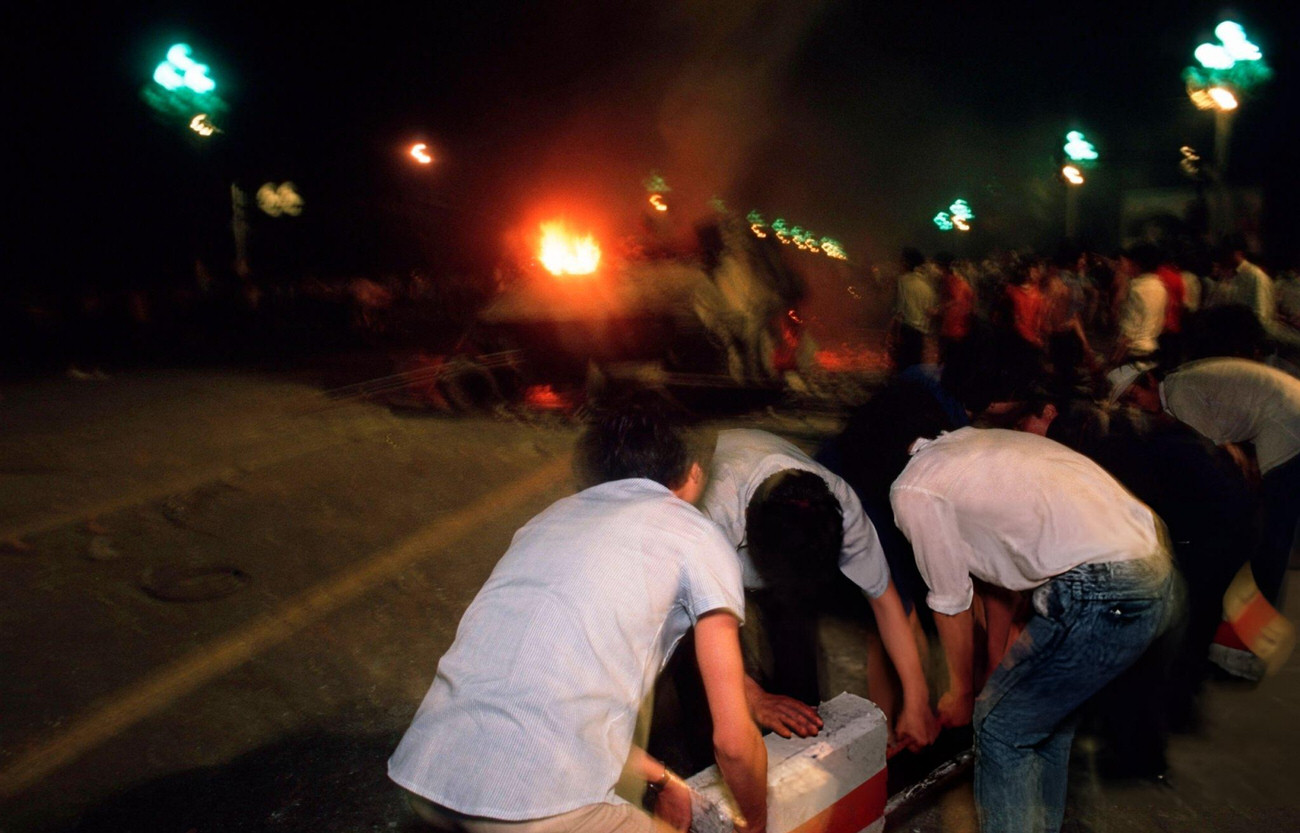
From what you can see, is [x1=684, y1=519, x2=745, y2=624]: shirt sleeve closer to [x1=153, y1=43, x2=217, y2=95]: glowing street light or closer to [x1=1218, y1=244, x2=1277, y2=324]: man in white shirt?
[x1=1218, y1=244, x2=1277, y2=324]: man in white shirt

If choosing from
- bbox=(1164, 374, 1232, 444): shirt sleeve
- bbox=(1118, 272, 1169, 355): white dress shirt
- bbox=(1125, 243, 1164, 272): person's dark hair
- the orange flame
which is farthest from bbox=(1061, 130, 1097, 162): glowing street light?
bbox=(1164, 374, 1232, 444): shirt sleeve

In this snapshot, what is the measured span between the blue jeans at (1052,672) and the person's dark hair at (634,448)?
4.02 feet

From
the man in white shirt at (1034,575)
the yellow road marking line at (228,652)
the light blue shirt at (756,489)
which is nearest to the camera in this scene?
the man in white shirt at (1034,575)

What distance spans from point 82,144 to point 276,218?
5.39 meters

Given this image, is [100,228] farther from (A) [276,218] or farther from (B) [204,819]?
(B) [204,819]

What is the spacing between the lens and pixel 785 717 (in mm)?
2562

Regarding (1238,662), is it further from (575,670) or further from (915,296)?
(915,296)

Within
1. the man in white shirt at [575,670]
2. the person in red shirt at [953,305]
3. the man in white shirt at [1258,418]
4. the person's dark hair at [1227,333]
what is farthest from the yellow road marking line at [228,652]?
the person in red shirt at [953,305]

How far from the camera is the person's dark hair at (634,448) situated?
1.94m

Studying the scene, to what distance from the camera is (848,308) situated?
27.9 metres

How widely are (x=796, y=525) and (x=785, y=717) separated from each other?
1.99 feet

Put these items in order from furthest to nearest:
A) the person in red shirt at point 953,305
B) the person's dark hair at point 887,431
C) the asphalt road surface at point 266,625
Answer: the person in red shirt at point 953,305
the asphalt road surface at point 266,625
the person's dark hair at point 887,431

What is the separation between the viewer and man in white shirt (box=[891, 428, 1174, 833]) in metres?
2.38

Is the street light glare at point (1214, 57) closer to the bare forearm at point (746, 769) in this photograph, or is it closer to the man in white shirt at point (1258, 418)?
the man in white shirt at point (1258, 418)
